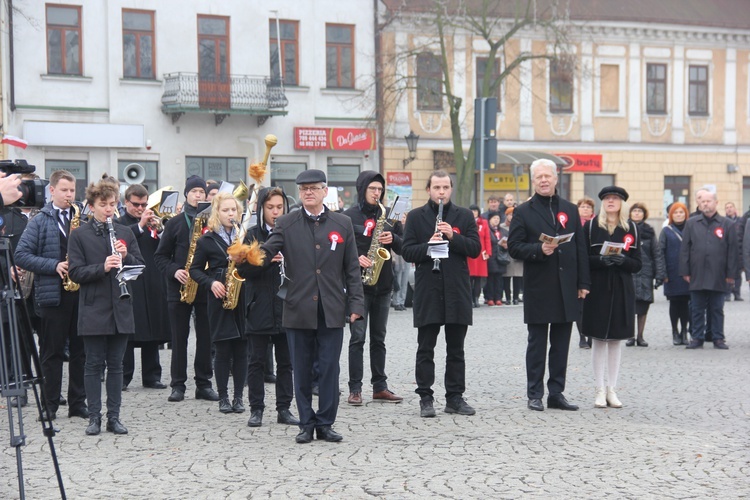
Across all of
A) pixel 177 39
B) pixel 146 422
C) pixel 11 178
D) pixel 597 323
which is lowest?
pixel 146 422

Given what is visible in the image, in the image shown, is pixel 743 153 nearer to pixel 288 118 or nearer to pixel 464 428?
pixel 288 118

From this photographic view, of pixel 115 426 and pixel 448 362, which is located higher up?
pixel 448 362

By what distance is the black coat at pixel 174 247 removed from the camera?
11305 millimetres

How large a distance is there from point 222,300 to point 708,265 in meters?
8.04

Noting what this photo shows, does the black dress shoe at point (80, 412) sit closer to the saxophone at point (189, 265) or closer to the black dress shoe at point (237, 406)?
the black dress shoe at point (237, 406)

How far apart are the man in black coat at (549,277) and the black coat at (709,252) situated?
585 centimetres

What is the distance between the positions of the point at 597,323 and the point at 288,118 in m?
26.1

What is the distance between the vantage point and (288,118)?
35844 millimetres

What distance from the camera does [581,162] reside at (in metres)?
39.8

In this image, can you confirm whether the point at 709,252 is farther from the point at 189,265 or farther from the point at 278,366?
the point at 278,366

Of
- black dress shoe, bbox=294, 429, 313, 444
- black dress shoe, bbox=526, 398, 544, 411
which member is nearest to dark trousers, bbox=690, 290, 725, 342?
black dress shoe, bbox=526, 398, 544, 411

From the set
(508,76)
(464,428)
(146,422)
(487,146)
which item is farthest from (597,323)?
(508,76)

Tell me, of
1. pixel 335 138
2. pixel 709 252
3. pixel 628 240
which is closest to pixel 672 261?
pixel 709 252

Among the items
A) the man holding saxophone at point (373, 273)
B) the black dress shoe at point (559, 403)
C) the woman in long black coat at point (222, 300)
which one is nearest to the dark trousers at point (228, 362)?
the woman in long black coat at point (222, 300)
